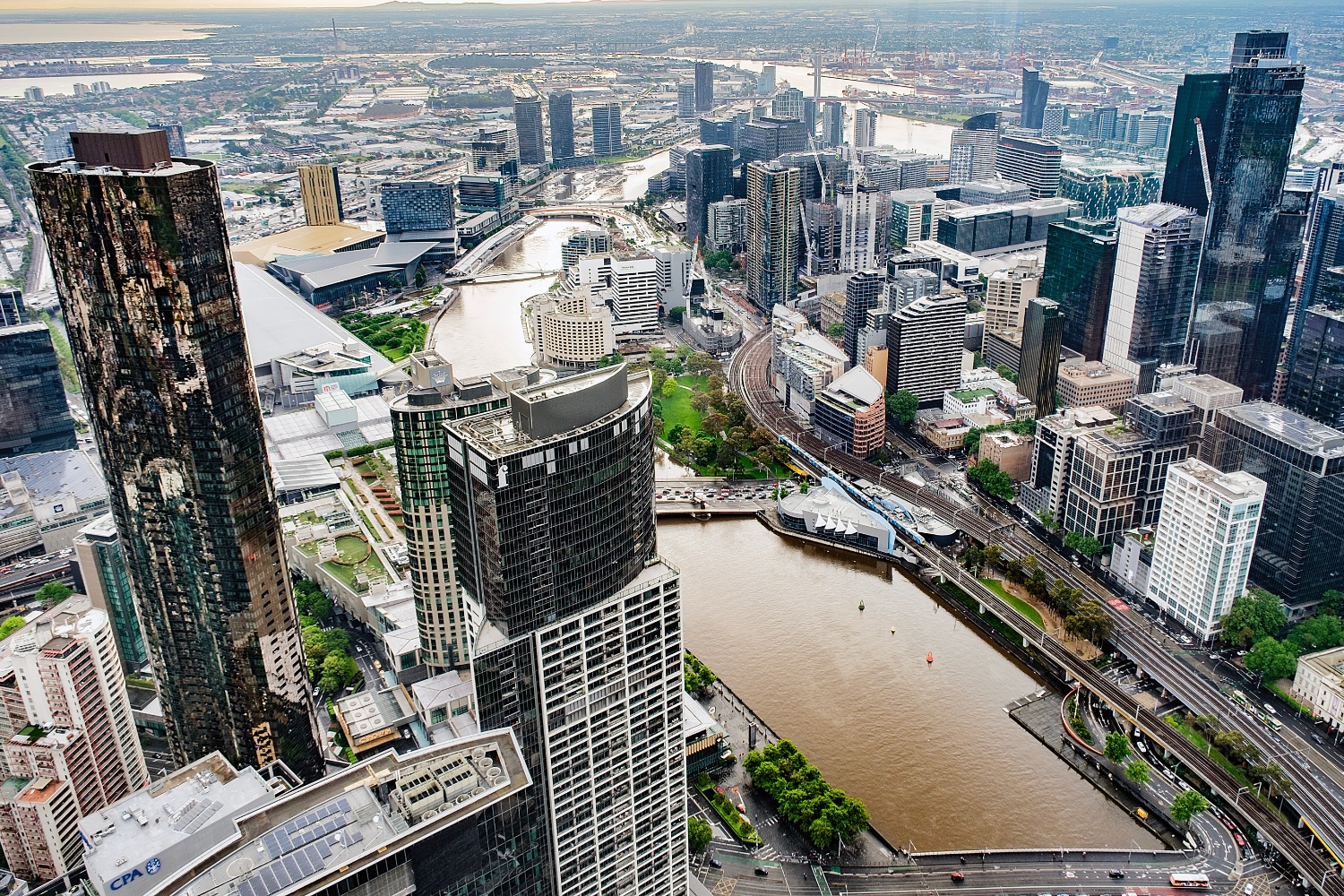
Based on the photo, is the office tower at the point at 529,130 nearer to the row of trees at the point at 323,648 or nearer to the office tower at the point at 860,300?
the office tower at the point at 860,300

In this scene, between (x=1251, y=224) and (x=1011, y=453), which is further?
(x=1251, y=224)

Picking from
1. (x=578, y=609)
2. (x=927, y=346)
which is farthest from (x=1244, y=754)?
(x=927, y=346)

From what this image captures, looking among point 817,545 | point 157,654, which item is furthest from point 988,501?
point 157,654

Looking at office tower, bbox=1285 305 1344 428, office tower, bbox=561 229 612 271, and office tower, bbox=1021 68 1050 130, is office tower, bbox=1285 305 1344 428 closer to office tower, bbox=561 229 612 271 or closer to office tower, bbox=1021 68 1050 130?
office tower, bbox=561 229 612 271

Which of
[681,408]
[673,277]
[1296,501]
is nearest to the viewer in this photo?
[1296,501]

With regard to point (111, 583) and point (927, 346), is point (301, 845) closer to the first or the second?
point (111, 583)

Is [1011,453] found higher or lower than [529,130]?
lower

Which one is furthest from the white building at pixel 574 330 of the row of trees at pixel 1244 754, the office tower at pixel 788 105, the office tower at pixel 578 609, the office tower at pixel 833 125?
the office tower at pixel 833 125

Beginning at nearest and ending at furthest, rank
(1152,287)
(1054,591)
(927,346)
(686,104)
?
(1054,591) → (1152,287) → (927,346) → (686,104)
